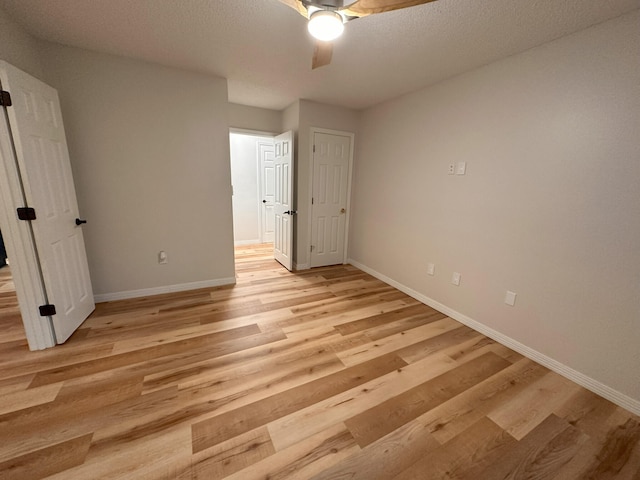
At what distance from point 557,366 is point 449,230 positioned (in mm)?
1368

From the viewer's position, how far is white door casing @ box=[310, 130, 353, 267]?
144 inches

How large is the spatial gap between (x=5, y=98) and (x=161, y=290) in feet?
6.53

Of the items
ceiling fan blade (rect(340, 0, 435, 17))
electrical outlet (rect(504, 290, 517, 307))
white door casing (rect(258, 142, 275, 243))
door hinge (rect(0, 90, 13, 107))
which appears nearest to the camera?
ceiling fan blade (rect(340, 0, 435, 17))

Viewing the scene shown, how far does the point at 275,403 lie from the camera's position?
5.09 ft

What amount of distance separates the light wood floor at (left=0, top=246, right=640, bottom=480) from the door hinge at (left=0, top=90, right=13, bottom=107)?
5.70 ft

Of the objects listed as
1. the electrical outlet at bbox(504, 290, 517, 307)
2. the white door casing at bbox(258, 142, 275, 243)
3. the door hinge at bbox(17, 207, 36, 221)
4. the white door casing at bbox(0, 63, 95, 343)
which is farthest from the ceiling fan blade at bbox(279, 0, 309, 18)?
the white door casing at bbox(258, 142, 275, 243)

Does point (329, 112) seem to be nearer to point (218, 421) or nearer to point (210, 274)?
point (210, 274)

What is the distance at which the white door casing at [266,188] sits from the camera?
5.05 m

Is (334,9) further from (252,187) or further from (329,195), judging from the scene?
(252,187)

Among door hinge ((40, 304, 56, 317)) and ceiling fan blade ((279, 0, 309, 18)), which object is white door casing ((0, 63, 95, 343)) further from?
ceiling fan blade ((279, 0, 309, 18))

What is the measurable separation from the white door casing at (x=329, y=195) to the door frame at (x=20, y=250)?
9.22 feet

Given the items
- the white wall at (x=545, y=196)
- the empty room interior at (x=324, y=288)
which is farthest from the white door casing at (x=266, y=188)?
the white wall at (x=545, y=196)

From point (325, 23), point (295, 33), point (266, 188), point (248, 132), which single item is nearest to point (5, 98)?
point (295, 33)

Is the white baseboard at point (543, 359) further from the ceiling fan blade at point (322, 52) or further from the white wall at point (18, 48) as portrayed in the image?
the white wall at point (18, 48)
